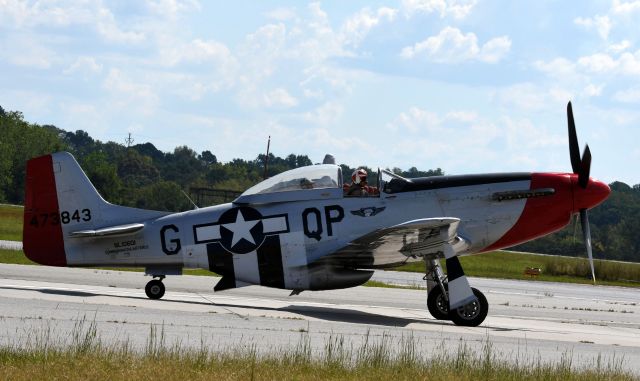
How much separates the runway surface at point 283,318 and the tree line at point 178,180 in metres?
26.8

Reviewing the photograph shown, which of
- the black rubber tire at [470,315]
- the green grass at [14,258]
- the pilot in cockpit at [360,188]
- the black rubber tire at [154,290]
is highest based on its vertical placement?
the pilot in cockpit at [360,188]

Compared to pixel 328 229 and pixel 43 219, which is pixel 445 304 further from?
pixel 43 219

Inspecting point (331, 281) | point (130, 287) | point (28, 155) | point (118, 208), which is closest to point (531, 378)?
point (331, 281)

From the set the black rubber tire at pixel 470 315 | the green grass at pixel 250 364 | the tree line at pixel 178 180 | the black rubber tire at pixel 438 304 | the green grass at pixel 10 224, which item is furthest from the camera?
the tree line at pixel 178 180

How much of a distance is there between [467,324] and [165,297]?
5.79 meters

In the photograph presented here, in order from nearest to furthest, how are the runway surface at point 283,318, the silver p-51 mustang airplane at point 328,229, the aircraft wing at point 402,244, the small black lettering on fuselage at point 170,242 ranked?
the runway surface at point 283,318
the aircraft wing at point 402,244
the silver p-51 mustang airplane at point 328,229
the small black lettering on fuselage at point 170,242

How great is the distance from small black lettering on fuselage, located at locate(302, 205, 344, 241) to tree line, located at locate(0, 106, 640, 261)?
32152 mm

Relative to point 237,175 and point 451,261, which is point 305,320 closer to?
point 451,261

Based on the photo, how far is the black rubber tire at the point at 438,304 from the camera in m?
16.4

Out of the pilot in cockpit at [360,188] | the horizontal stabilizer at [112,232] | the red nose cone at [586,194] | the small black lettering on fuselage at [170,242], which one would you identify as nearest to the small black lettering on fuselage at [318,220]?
the pilot in cockpit at [360,188]

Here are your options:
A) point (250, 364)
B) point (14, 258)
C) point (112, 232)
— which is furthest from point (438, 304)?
point (14, 258)

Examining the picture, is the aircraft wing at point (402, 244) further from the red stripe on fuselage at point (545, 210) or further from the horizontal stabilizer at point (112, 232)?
the horizontal stabilizer at point (112, 232)

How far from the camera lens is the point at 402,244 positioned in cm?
1578

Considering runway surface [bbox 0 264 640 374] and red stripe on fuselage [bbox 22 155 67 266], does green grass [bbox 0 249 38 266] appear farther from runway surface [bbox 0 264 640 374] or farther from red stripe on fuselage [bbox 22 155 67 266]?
red stripe on fuselage [bbox 22 155 67 266]
